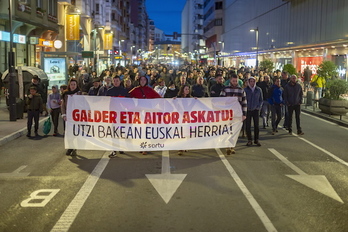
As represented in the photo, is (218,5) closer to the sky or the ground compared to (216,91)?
closer to the sky

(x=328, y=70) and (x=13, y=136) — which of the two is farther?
(x=328, y=70)

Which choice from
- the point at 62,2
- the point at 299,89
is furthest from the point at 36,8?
the point at 299,89

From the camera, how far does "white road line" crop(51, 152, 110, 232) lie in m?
6.11

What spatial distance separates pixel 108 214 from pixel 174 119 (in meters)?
4.25

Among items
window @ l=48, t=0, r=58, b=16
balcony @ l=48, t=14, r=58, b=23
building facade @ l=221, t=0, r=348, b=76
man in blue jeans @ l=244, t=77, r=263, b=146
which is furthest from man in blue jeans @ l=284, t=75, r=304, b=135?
window @ l=48, t=0, r=58, b=16

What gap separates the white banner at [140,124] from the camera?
33.8 ft

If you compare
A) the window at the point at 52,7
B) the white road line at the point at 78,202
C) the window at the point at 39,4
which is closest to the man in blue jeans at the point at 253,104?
the white road line at the point at 78,202

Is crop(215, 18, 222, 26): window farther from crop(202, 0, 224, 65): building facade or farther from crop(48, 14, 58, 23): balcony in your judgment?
crop(48, 14, 58, 23): balcony

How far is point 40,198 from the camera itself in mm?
7383

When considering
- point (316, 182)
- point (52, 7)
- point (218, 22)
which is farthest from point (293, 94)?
point (218, 22)

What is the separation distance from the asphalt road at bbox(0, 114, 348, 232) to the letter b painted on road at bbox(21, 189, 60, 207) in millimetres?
15

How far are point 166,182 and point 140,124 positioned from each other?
2253mm

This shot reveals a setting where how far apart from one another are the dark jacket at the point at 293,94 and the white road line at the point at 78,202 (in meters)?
6.81

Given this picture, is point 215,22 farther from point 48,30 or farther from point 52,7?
point 48,30
